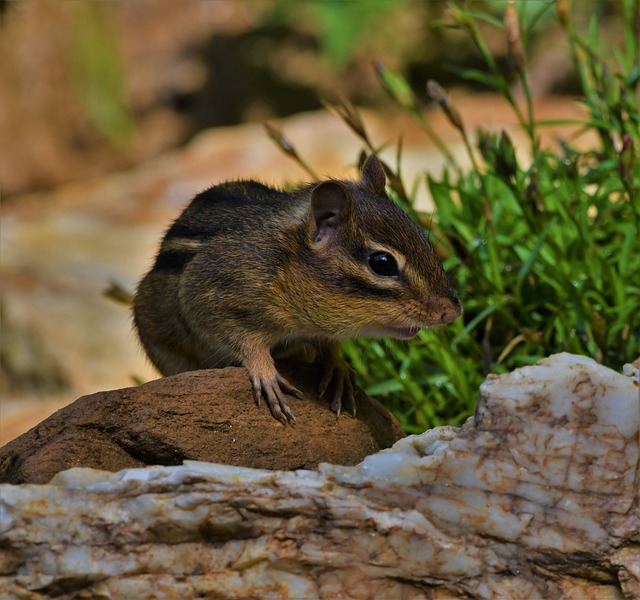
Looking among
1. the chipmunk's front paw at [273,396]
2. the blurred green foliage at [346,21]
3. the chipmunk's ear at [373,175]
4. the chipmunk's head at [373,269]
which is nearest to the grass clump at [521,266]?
the chipmunk's ear at [373,175]

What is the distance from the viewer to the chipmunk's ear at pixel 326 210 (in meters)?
4.09

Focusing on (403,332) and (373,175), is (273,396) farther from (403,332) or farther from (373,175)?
(373,175)

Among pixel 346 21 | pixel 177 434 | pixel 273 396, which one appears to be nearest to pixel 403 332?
pixel 273 396

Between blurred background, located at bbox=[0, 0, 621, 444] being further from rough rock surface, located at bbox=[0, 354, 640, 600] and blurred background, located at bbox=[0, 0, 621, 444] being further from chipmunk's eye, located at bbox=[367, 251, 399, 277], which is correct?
rough rock surface, located at bbox=[0, 354, 640, 600]

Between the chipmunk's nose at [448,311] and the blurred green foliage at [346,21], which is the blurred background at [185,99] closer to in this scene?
the blurred green foliage at [346,21]

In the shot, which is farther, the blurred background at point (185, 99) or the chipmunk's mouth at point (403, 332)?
the blurred background at point (185, 99)

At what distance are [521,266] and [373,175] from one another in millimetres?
1132

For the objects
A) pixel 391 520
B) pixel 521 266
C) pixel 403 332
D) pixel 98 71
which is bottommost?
pixel 391 520

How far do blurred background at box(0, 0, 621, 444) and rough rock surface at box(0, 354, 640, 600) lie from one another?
5518mm

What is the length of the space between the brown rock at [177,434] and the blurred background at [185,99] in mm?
4649

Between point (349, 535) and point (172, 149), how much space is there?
11648 mm

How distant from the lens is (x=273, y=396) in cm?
397

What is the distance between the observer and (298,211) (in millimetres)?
4371

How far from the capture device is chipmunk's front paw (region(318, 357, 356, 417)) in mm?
4172
